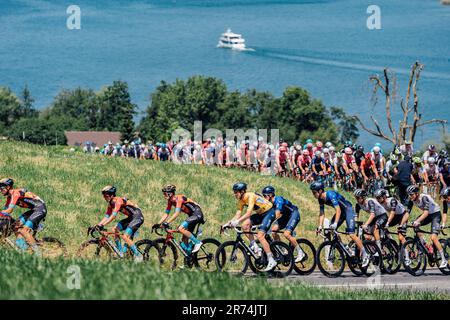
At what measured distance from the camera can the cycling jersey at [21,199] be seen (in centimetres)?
1944

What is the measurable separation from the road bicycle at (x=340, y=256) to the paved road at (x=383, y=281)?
0.21 meters

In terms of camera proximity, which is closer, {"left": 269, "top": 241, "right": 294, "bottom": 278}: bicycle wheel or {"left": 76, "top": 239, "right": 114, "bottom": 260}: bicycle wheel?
{"left": 76, "top": 239, "right": 114, "bottom": 260}: bicycle wheel

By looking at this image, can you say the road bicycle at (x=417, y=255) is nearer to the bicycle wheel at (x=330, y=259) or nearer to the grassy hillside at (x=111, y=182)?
the bicycle wheel at (x=330, y=259)

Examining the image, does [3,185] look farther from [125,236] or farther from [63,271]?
[63,271]

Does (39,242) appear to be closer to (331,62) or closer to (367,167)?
(367,167)

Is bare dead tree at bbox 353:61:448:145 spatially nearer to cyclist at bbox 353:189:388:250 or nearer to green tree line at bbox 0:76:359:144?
cyclist at bbox 353:189:388:250

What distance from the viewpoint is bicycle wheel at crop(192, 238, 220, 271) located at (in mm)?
19766

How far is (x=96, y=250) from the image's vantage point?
774 inches

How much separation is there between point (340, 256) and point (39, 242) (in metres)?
7.14

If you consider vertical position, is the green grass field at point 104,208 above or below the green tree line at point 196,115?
above

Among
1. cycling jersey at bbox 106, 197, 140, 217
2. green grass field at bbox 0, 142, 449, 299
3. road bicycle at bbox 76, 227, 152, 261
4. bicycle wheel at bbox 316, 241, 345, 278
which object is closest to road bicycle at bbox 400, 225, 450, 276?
bicycle wheel at bbox 316, 241, 345, 278

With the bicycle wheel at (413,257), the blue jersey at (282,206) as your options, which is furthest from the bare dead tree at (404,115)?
the blue jersey at (282,206)

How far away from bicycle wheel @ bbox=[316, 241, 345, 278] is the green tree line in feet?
307

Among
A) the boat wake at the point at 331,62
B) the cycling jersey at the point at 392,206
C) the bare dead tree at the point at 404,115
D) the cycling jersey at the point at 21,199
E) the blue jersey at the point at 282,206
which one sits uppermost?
the cycling jersey at the point at 21,199
